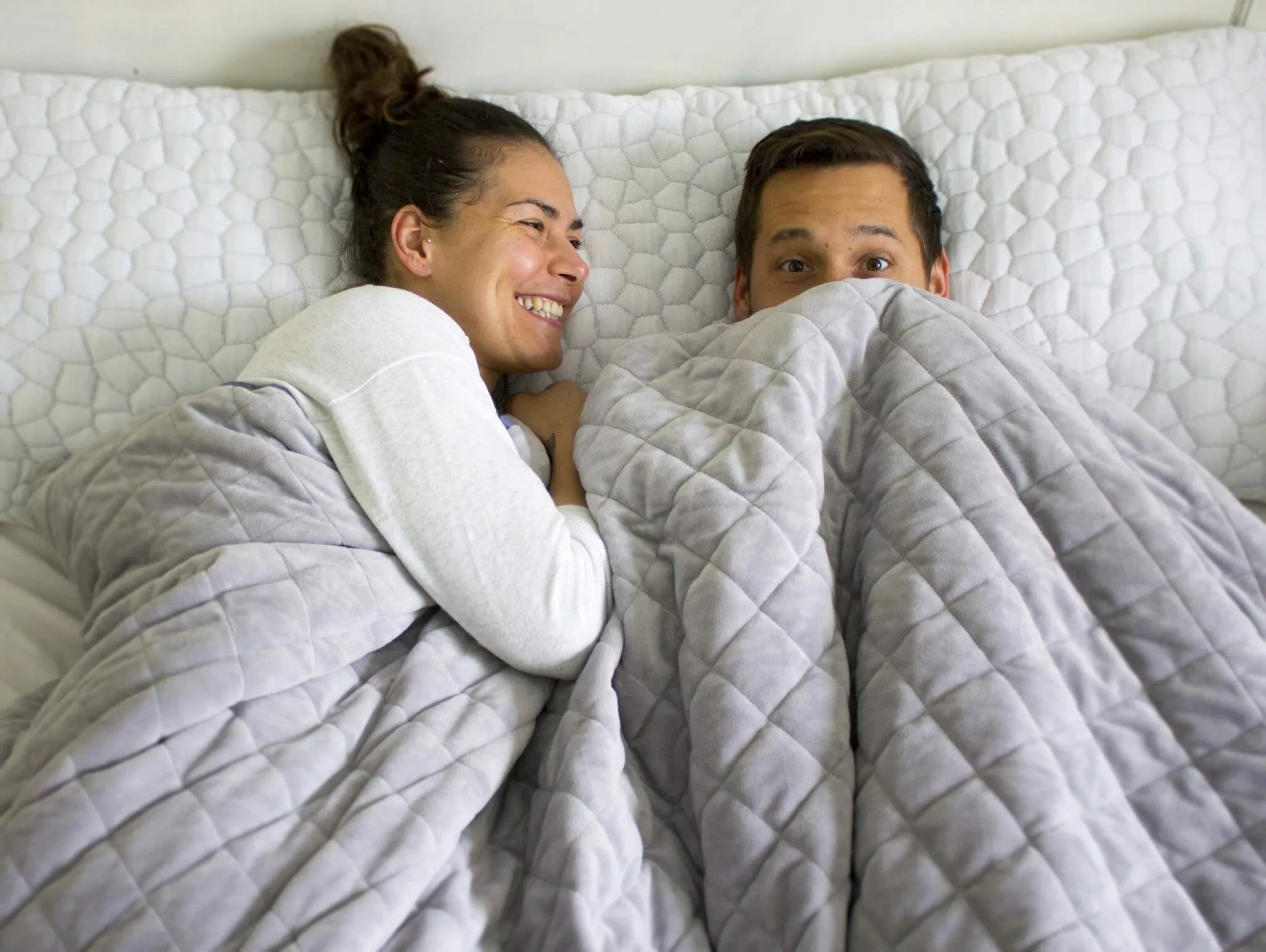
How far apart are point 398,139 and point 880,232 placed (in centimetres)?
61

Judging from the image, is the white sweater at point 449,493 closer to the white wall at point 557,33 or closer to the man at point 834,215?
the man at point 834,215

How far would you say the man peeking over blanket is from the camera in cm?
63

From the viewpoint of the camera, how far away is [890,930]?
624mm

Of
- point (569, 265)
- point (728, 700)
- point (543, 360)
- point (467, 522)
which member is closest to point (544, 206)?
point (569, 265)

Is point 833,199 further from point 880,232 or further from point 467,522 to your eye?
point 467,522

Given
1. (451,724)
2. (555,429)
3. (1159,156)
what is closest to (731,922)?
(451,724)

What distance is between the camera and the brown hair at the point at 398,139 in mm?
1154

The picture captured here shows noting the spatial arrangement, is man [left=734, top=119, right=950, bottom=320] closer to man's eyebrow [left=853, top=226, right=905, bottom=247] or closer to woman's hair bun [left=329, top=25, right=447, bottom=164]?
man's eyebrow [left=853, top=226, right=905, bottom=247]

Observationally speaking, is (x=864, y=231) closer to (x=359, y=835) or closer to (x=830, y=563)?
(x=830, y=563)

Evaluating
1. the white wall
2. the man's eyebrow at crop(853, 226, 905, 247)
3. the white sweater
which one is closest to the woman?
the white sweater

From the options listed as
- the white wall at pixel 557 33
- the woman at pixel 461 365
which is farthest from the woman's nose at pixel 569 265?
the white wall at pixel 557 33

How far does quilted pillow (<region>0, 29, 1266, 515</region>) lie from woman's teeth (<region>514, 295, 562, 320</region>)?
41 millimetres

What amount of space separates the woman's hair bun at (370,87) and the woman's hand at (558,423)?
0.39 m

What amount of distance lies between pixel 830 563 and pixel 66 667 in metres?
0.76
